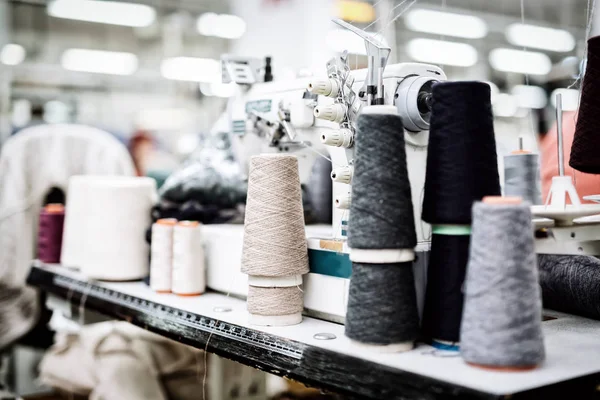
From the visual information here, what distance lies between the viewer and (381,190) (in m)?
1.01

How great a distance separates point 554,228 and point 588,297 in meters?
0.31

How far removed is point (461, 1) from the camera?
13.0 ft

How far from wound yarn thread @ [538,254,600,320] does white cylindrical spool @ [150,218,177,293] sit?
0.91 m

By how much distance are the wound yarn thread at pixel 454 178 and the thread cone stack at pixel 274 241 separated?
0.31 metres

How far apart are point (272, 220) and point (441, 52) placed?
1232mm

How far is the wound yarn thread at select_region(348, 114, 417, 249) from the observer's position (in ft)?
3.30

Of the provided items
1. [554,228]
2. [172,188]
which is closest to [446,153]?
[554,228]

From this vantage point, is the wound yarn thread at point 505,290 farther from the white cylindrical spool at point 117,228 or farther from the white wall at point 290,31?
the white wall at point 290,31

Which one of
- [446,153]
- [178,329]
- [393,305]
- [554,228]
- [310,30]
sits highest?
[310,30]

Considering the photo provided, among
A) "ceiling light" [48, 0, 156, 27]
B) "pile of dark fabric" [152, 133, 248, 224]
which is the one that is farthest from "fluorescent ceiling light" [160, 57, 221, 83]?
"pile of dark fabric" [152, 133, 248, 224]

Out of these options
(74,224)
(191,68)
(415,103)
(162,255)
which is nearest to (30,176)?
(74,224)

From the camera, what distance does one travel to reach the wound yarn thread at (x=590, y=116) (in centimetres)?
114

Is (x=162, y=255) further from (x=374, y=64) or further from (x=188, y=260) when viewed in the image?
(x=374, y=64)

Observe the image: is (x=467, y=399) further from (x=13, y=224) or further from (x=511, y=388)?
(x=13, y=224)
